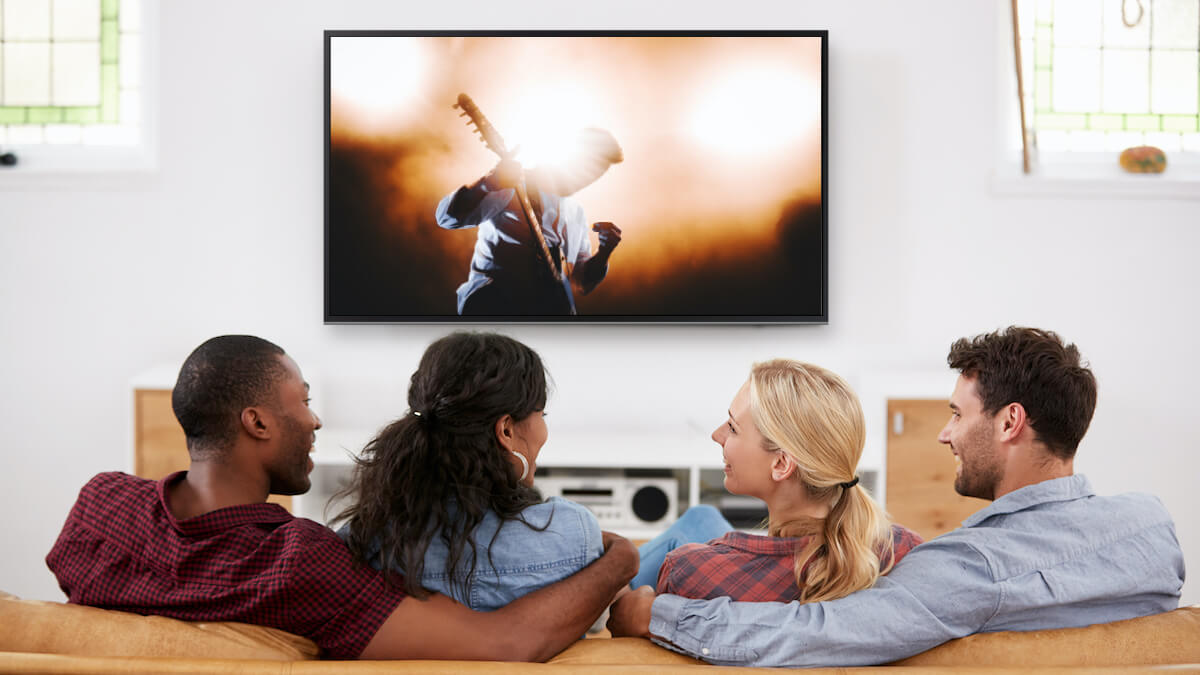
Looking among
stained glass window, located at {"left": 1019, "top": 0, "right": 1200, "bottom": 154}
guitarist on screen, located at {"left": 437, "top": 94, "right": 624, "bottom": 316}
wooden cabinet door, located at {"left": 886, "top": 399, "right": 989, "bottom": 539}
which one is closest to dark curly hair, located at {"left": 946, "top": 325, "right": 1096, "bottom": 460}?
wooden cabinet door, located at {"left": 886, "top": 399, "right": 989, "bottom": 539}

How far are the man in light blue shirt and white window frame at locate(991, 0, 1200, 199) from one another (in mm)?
2430

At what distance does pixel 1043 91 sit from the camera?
3.54 meters

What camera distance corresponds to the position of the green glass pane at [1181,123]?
355cm

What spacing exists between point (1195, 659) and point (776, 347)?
243cm

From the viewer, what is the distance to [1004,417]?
134cm

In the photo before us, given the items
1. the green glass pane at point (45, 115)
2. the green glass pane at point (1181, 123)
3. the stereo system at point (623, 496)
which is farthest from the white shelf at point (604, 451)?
the green glass pane at point (1181, 123)

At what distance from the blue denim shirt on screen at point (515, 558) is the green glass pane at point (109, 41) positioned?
301 centimetres

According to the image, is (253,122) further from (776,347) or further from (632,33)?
(776,347)

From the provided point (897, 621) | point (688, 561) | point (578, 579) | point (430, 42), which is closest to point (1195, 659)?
point (897, 621)

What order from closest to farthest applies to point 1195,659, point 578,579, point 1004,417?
1. point 1195,659
2. point 578,579
3. point 1004,417

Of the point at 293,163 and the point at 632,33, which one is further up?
the point at 632,33

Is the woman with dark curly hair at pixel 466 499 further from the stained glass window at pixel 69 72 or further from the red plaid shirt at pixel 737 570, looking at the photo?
the stained glass window at pixel 69 72

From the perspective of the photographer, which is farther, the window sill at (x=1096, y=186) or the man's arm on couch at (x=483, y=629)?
the window sill at (x=1096, y=186)

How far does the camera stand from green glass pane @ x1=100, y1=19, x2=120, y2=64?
11.5ft
